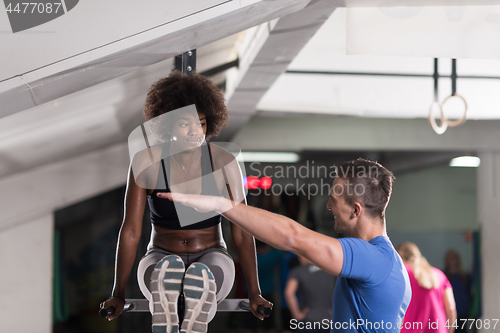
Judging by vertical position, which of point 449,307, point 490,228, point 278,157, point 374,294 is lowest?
point 490,228

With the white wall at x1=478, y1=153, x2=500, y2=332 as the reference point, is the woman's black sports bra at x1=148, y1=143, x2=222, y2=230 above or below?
above

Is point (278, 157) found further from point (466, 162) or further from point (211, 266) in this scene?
point (211, 266)

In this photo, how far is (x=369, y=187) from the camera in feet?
4.13

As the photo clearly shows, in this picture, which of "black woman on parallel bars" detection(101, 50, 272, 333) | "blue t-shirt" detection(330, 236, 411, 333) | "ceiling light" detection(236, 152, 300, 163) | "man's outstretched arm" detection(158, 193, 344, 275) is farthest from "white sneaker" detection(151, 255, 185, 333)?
"ceiling light" detection(236, 152, 300, 163)

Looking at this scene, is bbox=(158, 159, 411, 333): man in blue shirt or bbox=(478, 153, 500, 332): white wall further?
bbox=(478, 153, 500, 332): white wall

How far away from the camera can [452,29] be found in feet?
Answer: 5.01

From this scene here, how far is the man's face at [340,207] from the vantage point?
1285 millimetres

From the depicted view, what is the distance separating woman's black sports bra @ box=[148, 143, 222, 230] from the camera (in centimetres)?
132

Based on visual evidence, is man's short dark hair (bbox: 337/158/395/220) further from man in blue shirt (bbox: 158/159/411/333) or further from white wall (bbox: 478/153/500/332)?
white wall (bbox: 478/153/500/332)

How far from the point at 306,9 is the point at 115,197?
3363 millimetres

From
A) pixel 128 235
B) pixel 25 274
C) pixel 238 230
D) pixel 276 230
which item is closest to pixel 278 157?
pixel 25 274

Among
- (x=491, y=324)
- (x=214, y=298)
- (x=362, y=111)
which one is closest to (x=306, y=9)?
(x=214, y=298)

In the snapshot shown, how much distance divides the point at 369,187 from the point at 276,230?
0.38m

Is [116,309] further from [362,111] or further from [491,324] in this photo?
[491,324]
